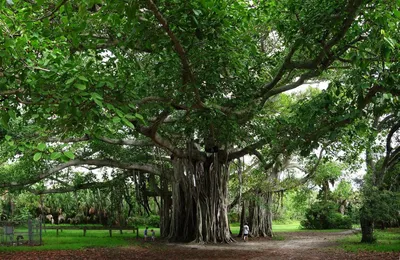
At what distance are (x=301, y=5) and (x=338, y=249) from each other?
9446 millimetres

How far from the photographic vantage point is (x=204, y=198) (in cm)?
1496

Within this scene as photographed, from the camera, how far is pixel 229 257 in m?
11.1

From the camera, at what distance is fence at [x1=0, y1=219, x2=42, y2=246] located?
13.8 meters

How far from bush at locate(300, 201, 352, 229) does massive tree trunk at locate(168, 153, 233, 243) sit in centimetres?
1321

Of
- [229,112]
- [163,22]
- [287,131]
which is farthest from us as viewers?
[287,131]

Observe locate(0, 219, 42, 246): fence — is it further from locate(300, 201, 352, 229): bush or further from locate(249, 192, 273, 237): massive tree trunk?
locate(300, 201, 352, 229): bush

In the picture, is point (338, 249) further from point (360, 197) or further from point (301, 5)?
point (301, 5)

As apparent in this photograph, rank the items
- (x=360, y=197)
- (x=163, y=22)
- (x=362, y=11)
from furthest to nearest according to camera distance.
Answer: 1. (x=360, y=197)
2. (x=362, y=11)
3. (x=163, y=22)

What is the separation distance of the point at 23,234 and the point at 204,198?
653cm

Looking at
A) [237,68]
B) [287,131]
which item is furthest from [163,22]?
[287,131]

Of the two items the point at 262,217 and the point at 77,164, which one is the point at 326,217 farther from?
the point at 77,164

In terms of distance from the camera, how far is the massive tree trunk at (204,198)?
48.9 feet

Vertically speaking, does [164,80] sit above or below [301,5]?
below

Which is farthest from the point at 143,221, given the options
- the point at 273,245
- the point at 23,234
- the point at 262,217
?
the point at 273,245
